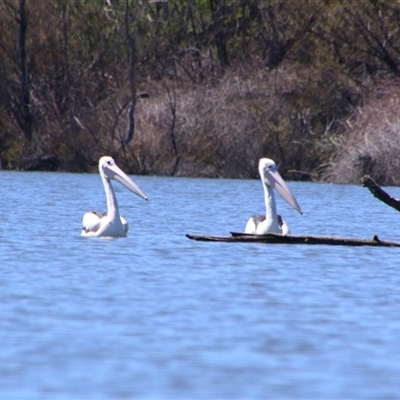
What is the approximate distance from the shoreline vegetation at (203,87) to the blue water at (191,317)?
61.0 ft

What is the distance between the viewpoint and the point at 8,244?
13234 millimetres

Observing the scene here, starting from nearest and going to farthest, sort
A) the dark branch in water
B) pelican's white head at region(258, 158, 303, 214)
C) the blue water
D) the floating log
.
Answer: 1. the blue water
2. the dark branch in water
3. the floating log
4. pelican's white head at region(258, 158, 303, 214)

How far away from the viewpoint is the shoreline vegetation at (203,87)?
34.6 meters

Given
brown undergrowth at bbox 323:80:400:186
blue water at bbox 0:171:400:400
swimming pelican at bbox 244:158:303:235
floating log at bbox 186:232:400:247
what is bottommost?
blue water at bbox 0:171:400:400

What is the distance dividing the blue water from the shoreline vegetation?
61.0 ft

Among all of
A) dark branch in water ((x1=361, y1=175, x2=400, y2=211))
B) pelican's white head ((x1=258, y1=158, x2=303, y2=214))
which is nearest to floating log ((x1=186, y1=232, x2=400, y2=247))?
dark branch in water ((x1=361, y1=175, x2=400, y2=211))

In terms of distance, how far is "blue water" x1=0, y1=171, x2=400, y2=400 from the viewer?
6.36 meters

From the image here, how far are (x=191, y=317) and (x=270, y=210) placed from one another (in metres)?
5.52

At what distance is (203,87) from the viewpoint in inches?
1446

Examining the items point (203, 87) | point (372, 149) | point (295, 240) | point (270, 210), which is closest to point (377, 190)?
point (295, 240)

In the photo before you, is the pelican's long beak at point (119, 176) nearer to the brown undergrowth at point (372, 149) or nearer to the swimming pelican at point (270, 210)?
the swimming pelican at point (270, 210)

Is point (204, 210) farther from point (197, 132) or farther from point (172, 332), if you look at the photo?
point (197, 132)

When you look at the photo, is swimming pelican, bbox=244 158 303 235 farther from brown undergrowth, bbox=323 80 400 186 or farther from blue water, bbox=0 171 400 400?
brown undergrowth, bbox=323 80 400 186

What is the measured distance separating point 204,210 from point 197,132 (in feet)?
50.8
